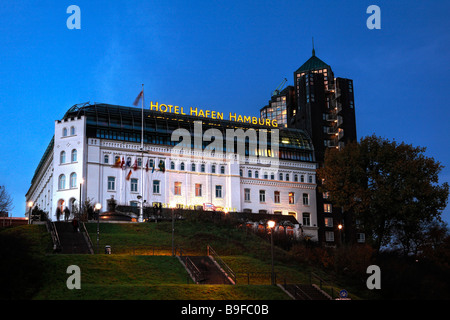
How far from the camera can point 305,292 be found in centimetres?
4181

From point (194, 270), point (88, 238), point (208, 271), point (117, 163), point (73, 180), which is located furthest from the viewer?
point (117, 163)

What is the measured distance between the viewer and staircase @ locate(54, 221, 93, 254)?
172 feet

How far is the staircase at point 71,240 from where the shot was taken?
52281 millimetres

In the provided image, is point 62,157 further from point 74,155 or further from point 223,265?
point 223,265

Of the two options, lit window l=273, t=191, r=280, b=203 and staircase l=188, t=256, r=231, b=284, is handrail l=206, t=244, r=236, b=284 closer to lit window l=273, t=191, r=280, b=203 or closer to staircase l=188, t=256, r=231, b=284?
staircase l=188, t=256, r=231, b=284

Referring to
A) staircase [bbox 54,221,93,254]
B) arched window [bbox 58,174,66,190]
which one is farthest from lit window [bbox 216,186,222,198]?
staircase [bbox 54,221,93,254]

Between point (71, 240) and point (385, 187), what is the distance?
3885 cm

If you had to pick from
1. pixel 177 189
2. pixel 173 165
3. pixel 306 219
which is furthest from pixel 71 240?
pixel 306 219

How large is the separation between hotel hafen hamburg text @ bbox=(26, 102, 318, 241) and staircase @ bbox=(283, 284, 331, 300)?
39.5 meters

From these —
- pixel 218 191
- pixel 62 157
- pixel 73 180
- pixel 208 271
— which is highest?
pixel 62 157

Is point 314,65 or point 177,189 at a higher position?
point 314,65

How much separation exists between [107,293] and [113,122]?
55404 millimetres

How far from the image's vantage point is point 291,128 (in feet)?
362

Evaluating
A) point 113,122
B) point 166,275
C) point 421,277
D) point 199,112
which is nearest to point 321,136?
point 199,112
